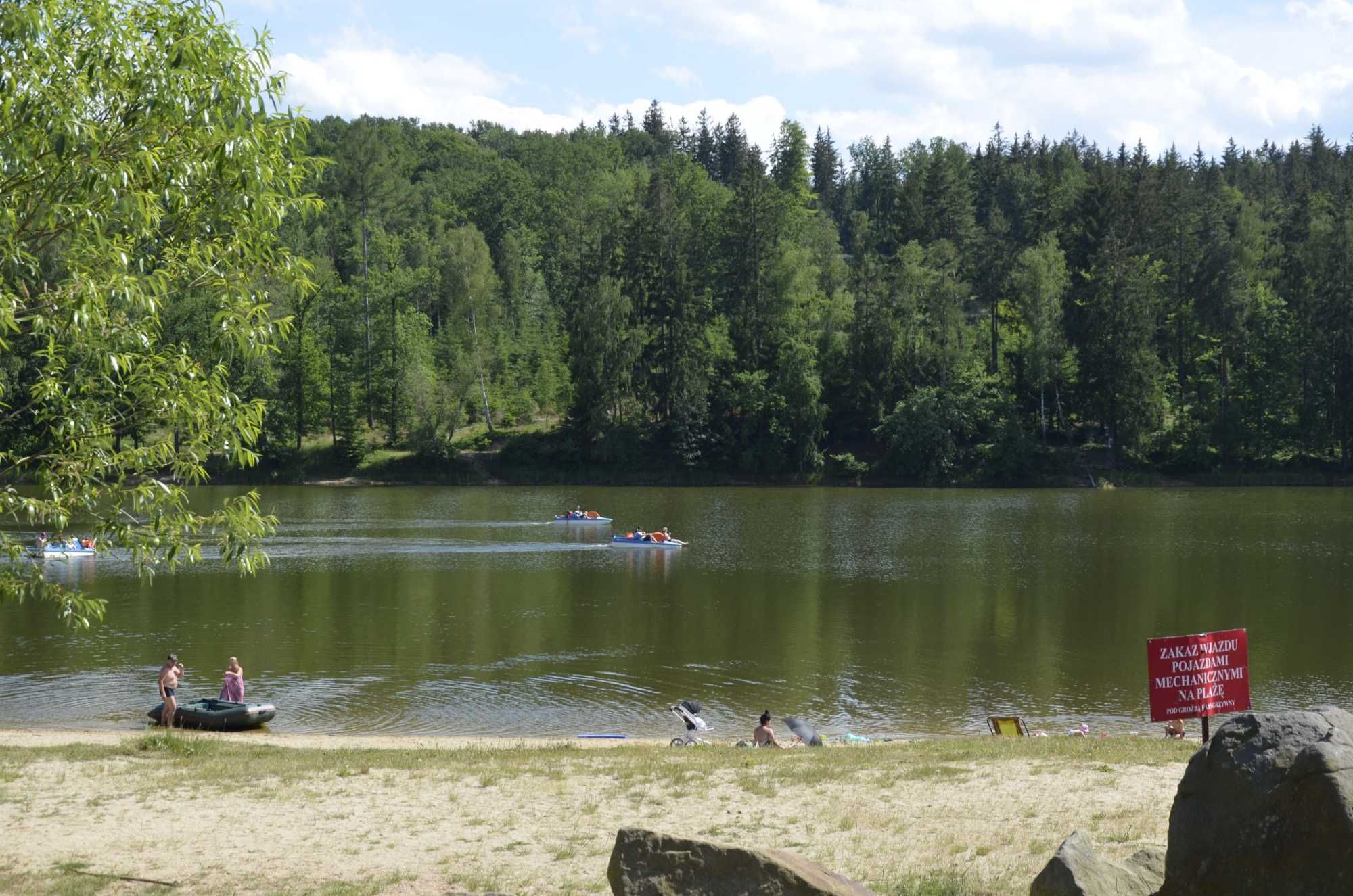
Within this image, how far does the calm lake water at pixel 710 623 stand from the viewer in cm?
2486

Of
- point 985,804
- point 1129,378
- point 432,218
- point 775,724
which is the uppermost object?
point 432,218

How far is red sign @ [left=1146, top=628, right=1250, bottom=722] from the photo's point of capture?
13.8 m

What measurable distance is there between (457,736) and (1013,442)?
6681 centimetres

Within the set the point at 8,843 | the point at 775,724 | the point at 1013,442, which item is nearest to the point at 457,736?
the point at 775,724

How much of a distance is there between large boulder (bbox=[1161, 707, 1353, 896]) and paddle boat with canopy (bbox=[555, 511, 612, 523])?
2112 inches

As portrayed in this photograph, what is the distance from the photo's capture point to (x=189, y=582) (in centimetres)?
4116

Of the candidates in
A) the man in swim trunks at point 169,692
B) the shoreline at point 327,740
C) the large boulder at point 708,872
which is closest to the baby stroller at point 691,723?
the shoreline at point 327,740

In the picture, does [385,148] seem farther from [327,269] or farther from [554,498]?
[554,498]

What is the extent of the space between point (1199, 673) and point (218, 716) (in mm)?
16269

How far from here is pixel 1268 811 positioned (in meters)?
7.14

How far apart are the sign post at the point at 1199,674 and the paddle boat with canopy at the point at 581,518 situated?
47697 millimetres

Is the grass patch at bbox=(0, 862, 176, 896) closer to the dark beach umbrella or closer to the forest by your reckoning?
the dark beach umbrella

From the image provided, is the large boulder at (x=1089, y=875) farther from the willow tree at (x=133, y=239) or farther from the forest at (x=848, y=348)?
the forest at (x=848, y=348)

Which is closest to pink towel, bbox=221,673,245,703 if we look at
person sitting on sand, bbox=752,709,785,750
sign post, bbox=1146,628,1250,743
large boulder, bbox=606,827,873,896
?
person sitting on sand, bbox=752,709,785,750
